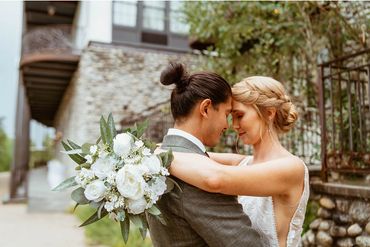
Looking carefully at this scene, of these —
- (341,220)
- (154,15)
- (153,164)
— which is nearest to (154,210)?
(153,164)

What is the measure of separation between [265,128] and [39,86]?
14547 mm

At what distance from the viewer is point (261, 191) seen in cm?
173

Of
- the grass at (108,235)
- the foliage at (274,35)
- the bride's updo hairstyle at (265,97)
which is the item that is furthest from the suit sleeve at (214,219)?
the foliage at (274,35)

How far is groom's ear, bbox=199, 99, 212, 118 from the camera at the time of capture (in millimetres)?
1737

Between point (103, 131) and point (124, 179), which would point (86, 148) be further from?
point (124, 179)

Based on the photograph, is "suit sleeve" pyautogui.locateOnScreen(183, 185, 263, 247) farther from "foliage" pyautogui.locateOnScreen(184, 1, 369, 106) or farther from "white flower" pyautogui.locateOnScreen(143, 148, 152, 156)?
"foliage" pyautogui.locateOnScreen(184, 1, 369, 106)

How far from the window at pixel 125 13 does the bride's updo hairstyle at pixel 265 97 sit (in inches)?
424

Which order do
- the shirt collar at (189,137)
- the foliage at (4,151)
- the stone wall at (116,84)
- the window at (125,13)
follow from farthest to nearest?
the foliage at (4,151), the window at (125,13), the stone wall at (116,84), the shirt collar at (189,137)

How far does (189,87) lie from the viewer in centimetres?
175

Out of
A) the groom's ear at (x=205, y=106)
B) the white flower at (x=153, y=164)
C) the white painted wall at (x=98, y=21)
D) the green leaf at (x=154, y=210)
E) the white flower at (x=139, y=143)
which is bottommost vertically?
the green leaf at (x=154, y=210)

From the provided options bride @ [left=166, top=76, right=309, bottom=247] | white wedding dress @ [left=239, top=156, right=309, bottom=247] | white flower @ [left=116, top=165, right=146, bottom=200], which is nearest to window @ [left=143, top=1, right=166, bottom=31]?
bride @ [left=166, top=76, right=309, bottom=247]

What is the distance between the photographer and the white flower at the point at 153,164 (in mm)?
1593

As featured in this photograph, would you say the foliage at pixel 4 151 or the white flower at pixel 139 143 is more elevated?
the white flower at pixel 139 143

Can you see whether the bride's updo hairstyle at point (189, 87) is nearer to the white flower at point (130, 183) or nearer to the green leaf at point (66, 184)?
the white flower at point (130, 183)
